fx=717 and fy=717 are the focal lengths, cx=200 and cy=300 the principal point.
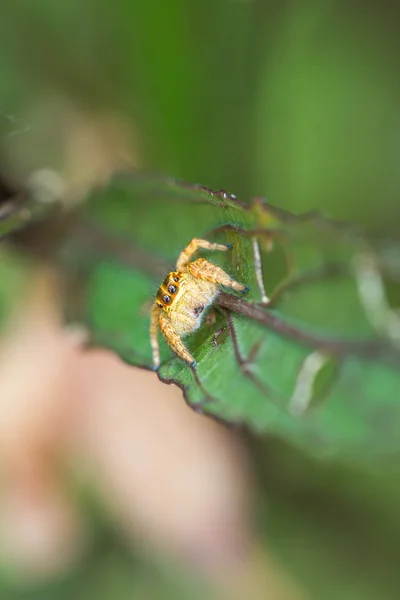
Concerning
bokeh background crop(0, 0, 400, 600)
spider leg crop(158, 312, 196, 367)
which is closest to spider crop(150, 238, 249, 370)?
spider leg crop(158, 312, 196, 367)

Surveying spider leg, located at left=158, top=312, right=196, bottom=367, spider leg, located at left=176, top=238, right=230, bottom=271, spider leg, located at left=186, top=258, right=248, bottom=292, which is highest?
spider leg, located at left=176, top=238, right=230, bottom=271

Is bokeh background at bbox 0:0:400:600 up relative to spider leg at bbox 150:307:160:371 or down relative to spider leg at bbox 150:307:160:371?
up

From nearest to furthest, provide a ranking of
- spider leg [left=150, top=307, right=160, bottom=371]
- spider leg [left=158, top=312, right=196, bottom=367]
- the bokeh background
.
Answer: spider leg [left=158, top=312, right=196, bottom=367]
spider leg [left=150, top=307, right=160, bottom=371]
the bokeh background

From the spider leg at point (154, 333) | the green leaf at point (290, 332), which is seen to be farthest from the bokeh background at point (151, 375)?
the spider leg at point (154, 333)

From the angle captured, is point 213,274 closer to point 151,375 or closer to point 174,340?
point 174,340

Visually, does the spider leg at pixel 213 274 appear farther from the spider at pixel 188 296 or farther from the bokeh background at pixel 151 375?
the bokeh background at pixel 151 375

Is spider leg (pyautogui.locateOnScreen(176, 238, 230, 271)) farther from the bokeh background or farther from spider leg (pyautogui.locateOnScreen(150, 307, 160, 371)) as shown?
the bokeh background
